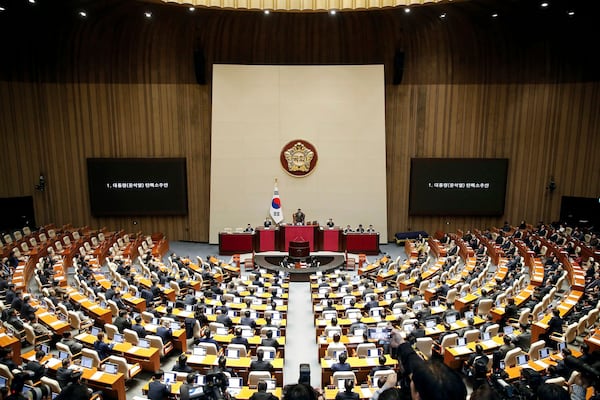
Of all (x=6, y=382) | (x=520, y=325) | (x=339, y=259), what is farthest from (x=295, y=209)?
(x=6, y=382)

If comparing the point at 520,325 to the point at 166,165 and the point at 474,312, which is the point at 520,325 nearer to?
the point at 474,312

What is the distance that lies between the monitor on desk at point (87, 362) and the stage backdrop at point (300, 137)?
1270cm

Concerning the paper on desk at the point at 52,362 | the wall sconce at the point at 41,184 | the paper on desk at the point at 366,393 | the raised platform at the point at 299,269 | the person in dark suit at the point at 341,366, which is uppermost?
the wall sconce at the point at 41,184

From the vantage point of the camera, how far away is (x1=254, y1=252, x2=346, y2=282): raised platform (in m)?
15.5

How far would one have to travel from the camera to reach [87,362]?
7789 mm

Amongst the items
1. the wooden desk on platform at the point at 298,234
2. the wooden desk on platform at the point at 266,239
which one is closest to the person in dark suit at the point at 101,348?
the wooden desk on platform at the point at 266,239

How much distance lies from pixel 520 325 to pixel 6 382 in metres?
10.5

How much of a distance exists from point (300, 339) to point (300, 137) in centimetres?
1146

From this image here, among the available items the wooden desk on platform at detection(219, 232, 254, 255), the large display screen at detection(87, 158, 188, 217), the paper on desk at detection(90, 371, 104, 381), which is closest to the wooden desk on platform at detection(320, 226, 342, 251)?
the wooden desk on platform at detection(219, 232, 254, 255)

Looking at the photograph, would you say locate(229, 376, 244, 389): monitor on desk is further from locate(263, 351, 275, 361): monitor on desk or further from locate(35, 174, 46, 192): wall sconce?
locate(35, 174, 46, 192): wall sconce

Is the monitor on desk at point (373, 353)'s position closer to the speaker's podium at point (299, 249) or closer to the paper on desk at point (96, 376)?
the paper on desk at point (96, 376)

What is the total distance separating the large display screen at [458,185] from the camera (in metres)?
20.6

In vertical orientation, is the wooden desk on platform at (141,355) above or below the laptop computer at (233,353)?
below

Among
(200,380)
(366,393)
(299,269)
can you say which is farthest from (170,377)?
(299,269)
